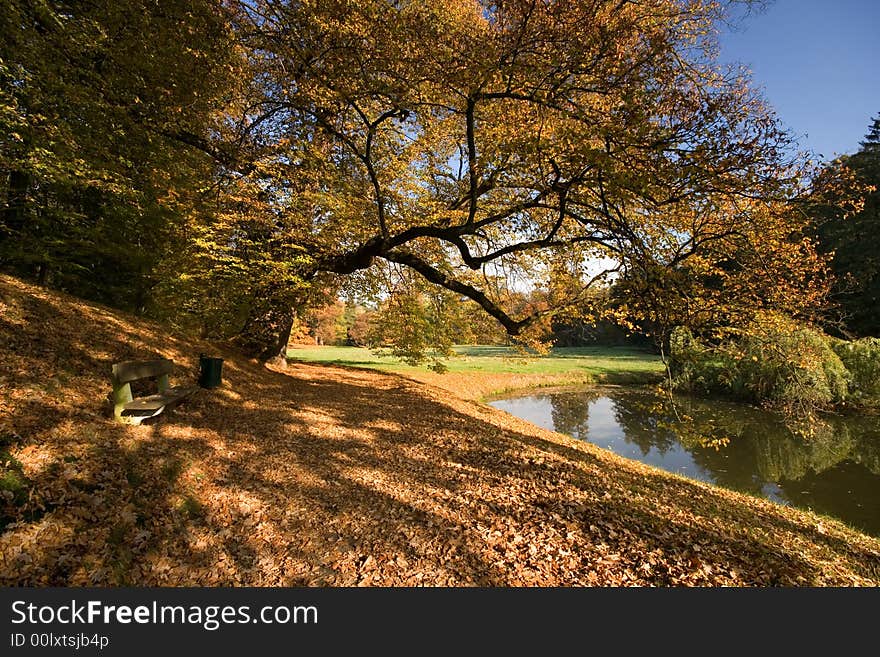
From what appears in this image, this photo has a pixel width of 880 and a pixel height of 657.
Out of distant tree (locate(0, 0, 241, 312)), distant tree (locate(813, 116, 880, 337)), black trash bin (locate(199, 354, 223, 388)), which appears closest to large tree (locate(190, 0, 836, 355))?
distant tree (locate(0, 0, 241, 312))

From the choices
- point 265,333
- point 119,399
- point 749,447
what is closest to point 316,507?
point 119,399

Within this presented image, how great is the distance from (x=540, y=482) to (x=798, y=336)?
540 inches

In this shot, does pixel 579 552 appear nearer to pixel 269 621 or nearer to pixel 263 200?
pixel 269 621

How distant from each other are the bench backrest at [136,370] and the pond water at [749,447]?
25.2 ft

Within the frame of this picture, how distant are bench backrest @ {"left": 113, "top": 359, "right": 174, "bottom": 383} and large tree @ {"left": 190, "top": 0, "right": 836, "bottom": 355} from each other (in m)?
4.33

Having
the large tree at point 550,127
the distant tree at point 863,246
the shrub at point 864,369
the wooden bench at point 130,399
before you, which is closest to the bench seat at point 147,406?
the wooden bench at point 130,399

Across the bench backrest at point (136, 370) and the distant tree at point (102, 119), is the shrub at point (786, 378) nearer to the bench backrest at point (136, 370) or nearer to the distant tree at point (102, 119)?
the bench backrest at point (136, 370)

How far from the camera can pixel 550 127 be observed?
6.41 metres

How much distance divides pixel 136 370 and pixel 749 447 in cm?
1687

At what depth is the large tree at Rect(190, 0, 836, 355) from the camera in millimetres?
4879

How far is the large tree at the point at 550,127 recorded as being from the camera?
4.88 meters

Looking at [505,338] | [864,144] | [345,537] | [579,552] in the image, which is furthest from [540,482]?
[864,144]

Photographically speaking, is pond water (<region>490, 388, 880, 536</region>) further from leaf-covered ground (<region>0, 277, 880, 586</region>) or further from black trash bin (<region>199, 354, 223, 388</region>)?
black trash bin (<region>199, 354, 223, 388</region>)

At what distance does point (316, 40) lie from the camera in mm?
6516
